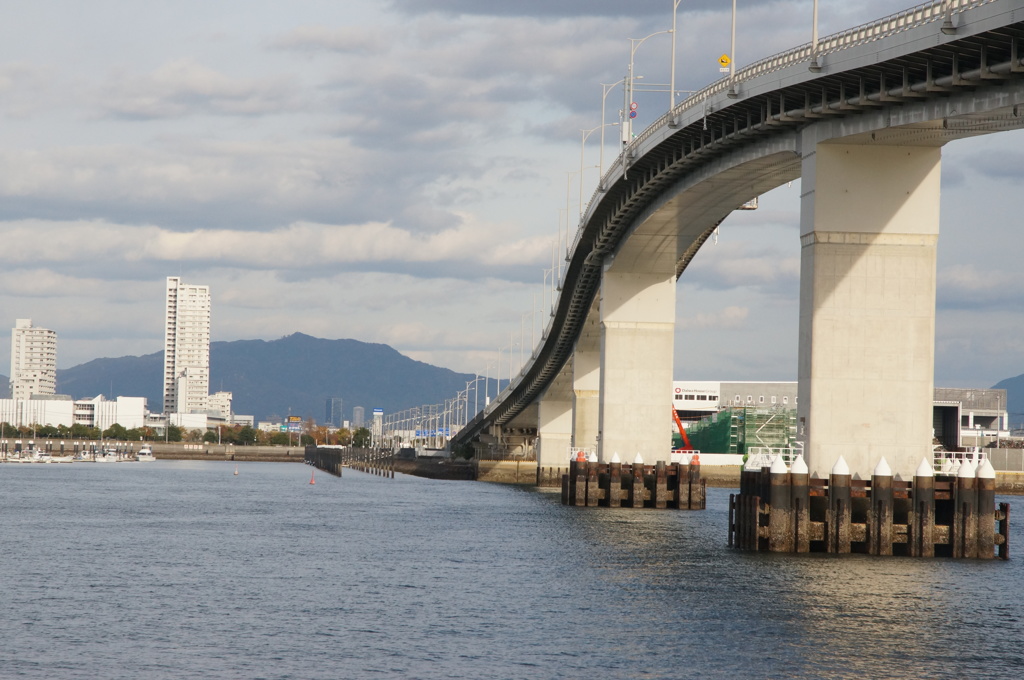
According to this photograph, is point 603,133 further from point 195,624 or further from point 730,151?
point 195,624

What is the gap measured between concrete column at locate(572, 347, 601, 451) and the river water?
4727 cm

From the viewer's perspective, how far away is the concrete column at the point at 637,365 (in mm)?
82562

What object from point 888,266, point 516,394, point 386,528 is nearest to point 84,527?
point 386,528

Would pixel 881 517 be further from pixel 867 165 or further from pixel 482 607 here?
pixel 482 607

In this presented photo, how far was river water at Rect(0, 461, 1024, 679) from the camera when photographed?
2853 centimetres

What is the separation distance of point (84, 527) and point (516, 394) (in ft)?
276

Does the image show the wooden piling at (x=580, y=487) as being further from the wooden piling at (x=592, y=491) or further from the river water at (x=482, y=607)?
the river water at (x=482, y=607)

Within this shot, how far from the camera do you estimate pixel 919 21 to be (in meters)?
Result: 39.4

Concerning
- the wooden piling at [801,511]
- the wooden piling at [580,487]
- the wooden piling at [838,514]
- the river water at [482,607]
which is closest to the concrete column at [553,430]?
the wooden piling at [580,487]

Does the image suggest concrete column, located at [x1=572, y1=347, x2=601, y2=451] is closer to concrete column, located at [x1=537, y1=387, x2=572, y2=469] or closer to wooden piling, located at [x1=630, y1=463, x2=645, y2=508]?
concrete column, located at [x1=537, y1=387, x2=572, y2=469]

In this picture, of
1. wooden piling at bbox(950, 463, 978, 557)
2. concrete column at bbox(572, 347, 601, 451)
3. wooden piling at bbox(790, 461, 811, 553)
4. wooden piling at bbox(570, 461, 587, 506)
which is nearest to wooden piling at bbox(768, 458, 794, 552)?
wooden piling at bbox(790, 461, 811, 553)

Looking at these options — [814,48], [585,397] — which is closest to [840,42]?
[814,48]

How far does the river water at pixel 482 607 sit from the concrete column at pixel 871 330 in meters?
4.13

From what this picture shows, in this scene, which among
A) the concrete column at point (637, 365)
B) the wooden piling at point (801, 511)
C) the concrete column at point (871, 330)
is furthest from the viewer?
the concrete column at point (637, 365)
